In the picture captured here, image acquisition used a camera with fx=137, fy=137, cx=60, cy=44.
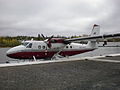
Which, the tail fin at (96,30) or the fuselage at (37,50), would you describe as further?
the tail fin at (96,30)

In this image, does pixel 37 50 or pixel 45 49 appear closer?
pixel 37 50

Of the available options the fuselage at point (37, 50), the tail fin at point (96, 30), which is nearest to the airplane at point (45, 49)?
the fuselage at point (37, 50)

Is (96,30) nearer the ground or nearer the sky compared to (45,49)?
nearer the sky

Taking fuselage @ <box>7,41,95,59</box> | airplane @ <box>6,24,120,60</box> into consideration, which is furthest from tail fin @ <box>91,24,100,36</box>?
fuselage @ <box>7,41,95,59</box>

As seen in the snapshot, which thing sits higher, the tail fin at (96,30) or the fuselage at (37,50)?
the tail fin at (96,30)

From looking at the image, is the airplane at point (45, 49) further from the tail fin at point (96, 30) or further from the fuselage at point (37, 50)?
the tail fin at point (96, 30)

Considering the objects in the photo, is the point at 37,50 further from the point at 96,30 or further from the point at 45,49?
the point at 96,30

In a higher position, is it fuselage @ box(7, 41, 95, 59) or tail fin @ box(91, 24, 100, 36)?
tail fin @ box(91, 24, 100, 36)

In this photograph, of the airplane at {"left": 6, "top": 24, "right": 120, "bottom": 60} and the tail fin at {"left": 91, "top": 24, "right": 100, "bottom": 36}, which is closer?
the airplane at {"left": 6, "top": 24, "right": 120, "bottom": 60}

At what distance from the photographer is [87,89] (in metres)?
5.56

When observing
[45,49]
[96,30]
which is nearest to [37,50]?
[45,49]

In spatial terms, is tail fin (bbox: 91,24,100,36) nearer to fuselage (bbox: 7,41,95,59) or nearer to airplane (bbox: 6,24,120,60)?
airplane (bbox: 6,24,120,60)

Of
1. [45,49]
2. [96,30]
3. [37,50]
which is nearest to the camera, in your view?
[37,50]

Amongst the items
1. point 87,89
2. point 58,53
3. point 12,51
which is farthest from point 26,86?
point 58,53
